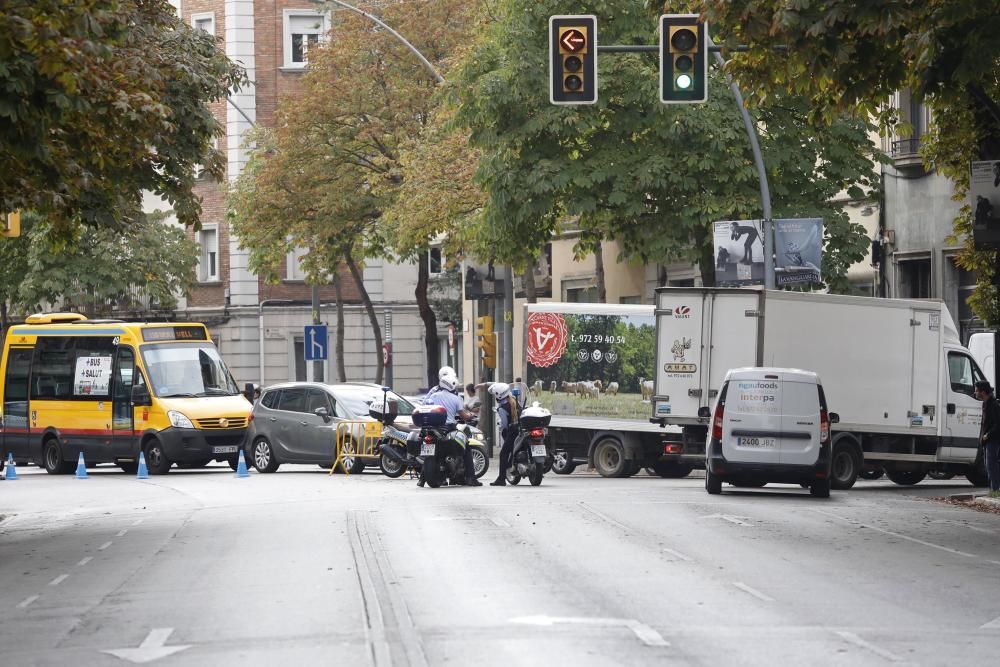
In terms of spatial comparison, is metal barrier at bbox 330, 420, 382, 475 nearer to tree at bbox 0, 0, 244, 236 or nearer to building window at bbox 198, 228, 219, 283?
tree at bbox 0, 0, 244, 236

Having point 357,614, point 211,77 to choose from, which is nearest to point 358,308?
point 211,77

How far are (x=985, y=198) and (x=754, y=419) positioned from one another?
167 inches

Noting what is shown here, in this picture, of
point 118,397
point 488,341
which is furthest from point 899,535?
point 118,397

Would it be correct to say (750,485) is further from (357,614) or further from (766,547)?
(357,614)

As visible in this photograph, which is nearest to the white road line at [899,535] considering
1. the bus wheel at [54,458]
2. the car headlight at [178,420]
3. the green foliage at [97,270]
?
the car headlight at [178,420]

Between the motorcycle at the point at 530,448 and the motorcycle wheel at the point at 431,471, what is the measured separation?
4.18 ft

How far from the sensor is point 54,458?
3525 cm

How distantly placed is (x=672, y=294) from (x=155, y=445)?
36.8 ft

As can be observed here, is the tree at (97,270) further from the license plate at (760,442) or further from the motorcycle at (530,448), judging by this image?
the license plate at (760,442)

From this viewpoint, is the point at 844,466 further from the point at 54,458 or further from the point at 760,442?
the point at 54,458

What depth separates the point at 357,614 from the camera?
459 inches

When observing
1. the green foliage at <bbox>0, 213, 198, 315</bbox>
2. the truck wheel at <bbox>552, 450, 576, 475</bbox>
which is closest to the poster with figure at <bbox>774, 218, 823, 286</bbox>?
the truck wheel at <bbox>552, 450, 576, 475</bbox>

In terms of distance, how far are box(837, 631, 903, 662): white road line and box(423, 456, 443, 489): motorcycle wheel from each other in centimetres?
1548

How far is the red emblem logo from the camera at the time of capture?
103 ft
